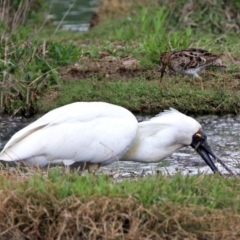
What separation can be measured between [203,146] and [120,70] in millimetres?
3681

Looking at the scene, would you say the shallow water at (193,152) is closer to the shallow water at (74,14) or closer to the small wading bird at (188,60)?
the small wading bird at (188,60)

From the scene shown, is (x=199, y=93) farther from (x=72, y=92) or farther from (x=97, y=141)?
(x=97, y=141)

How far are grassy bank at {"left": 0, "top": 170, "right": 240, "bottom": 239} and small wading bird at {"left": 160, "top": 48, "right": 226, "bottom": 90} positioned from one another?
4.02 meters

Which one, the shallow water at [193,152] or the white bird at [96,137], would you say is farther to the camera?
the shallow water at [193,152]

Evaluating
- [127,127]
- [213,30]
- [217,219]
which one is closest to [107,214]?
[217,219]

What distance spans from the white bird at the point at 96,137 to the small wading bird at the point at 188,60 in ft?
8.72

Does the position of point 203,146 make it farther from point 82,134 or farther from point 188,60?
point 188,60

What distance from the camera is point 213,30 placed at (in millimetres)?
12609

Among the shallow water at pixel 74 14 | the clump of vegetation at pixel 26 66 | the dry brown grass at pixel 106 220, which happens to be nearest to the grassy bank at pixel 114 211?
the dry brown grass at pixel 106 220

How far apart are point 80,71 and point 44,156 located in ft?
12.5

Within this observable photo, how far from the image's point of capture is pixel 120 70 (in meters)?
10.7

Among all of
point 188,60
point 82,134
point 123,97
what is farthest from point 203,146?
point 123,97

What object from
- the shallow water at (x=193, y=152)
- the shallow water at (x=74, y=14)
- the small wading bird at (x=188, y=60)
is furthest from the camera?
the shallow water at (x=74, y=14)

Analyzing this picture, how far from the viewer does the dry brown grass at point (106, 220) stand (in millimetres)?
5449
